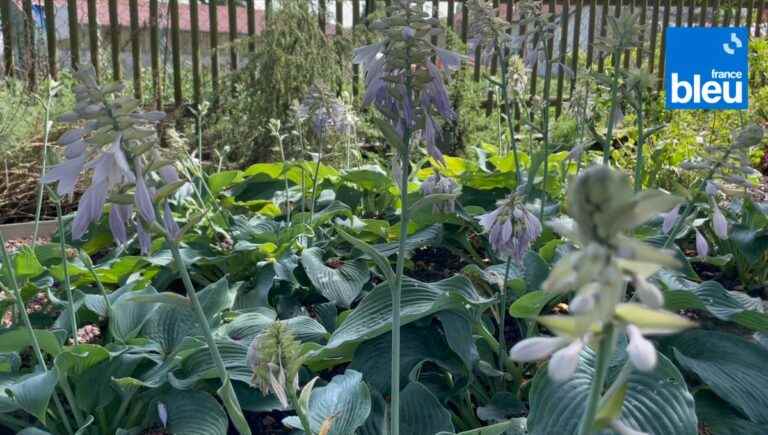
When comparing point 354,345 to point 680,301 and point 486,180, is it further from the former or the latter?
point 486,180

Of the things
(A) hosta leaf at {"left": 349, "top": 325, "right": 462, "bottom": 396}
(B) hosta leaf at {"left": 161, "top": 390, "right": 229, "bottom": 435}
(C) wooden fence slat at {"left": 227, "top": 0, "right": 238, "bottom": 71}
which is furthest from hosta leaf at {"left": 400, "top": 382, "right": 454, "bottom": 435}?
(C) wooden fence slat at {"left": 227, "top": 0, "right": 238, "bottom": 71}

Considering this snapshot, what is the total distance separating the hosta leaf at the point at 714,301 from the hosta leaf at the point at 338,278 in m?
0.86

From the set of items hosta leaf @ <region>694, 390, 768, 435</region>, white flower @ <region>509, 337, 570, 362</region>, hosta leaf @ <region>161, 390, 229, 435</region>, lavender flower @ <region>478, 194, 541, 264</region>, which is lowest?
hosta leaf @ <region>694, 390, 768, 435</region>

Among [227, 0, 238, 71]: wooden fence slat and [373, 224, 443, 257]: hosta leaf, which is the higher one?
[227, 0, 238, 71]: wooden fence slat

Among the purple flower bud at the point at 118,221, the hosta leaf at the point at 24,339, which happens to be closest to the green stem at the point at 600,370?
the purple flower bud at the point at 118,221

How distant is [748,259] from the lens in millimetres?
2604

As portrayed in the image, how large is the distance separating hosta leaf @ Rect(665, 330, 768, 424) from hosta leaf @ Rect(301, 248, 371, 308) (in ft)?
2.93

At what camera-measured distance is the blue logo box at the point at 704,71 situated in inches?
128

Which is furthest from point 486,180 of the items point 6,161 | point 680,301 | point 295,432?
point 6,161

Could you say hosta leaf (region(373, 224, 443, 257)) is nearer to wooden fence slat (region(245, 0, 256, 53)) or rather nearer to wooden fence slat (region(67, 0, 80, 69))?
wooden fence slat (region(245, 0, 256, 53))

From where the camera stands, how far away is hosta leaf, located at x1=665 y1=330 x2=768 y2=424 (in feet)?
5.40

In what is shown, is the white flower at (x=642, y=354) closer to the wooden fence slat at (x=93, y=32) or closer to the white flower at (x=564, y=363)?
the white flower at (x=564, y=363)

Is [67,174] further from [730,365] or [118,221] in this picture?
[730,365]

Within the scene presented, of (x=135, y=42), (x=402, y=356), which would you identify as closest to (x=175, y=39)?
(x=135, y=42)
